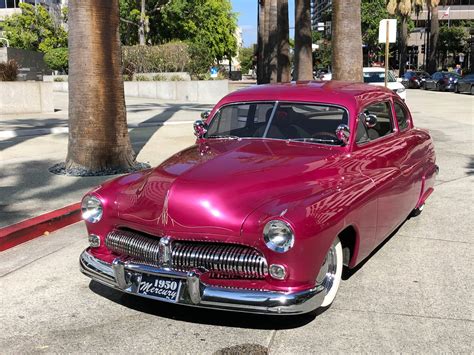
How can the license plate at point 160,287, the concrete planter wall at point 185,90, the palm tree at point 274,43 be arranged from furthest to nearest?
1. the concrete planter wall at point 185,90
2. the palm tree at point 274,43
3. the license plate at point 160,287

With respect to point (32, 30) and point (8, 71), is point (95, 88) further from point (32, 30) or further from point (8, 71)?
point (32, 30)

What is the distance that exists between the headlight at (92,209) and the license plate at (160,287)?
2.23ft

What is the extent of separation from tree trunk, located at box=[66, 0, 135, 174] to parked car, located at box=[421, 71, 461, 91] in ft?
102

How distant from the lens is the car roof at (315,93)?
4941mm

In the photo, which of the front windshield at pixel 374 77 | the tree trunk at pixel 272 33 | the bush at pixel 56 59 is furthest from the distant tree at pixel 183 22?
the front windshield at pixel 374 77

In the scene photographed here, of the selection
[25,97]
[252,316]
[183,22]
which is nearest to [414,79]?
[183,22]

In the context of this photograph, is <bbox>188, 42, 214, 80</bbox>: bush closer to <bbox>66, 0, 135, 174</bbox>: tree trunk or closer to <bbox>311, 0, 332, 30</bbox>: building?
<bbox>66, 0, 135, 174</bbox>: tree trunk

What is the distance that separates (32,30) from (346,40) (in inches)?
1933

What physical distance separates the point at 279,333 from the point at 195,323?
622 millimetres

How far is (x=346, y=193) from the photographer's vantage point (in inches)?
154

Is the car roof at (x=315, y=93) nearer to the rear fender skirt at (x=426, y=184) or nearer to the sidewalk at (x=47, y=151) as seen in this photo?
the rear fender skirt at (x=426, y=184)

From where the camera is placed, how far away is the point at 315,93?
5047 mm

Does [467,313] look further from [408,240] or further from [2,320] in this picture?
[2,320]

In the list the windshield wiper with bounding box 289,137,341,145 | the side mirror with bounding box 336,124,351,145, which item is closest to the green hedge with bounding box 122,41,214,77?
the windshield wiper with bounding box 289,137,341,145
